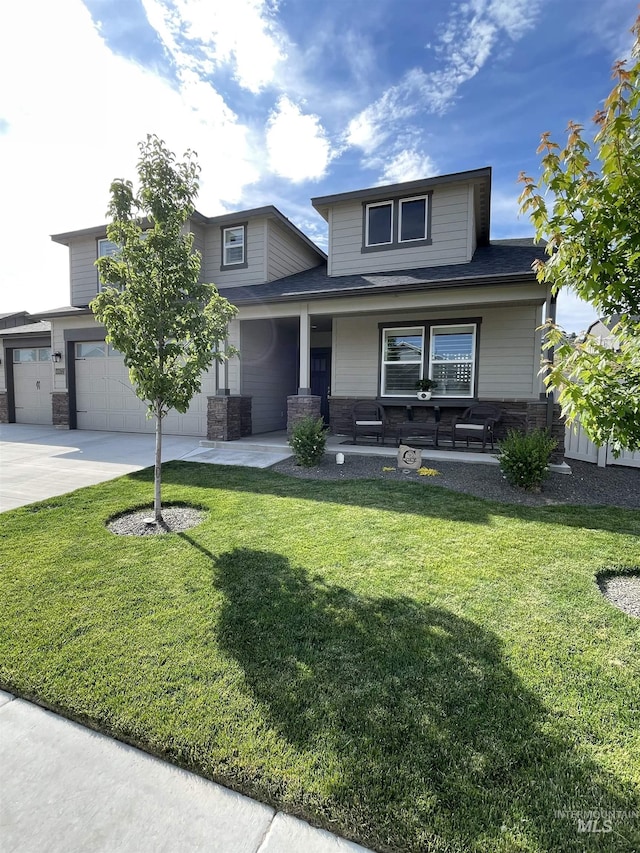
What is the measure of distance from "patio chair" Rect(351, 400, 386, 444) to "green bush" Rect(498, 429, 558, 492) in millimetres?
3433

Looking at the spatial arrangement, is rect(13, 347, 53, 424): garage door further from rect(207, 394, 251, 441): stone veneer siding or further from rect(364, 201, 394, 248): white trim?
rect(364, 201, 394, 248): white trim

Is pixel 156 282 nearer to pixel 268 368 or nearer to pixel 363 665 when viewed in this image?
pixel 363 665

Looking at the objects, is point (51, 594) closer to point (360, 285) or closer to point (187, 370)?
point (187, 370)

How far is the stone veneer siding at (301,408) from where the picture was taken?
8.62 metres

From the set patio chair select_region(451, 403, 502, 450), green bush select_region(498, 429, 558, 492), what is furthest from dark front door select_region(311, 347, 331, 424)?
green bush select_region(498, 429, 558, 492)

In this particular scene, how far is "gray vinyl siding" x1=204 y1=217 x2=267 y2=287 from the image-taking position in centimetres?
1091

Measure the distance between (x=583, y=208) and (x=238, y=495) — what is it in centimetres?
483

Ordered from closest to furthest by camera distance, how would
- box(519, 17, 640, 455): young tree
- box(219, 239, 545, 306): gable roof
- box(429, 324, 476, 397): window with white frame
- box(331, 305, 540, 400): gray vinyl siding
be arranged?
1. box(519, 17, 640, 455): young tree
2. box(219, 239, 545, 306): gable roof
3. box(331, 305, 540, 400): gray vinyl siding
4. box(429, 324, 476, 397): window with white frame

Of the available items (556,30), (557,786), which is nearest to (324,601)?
(557,786)

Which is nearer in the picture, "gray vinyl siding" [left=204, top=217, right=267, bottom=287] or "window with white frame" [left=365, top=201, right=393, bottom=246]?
"window with white frame" [left=365, top=201, right=393, bottom=246]

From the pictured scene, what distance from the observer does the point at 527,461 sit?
5758 millimetres

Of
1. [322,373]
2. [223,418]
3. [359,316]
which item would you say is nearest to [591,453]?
[359,316]

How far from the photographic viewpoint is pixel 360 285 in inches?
341

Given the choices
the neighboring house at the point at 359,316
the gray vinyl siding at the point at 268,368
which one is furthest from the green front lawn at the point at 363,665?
the gray vinyl siding at the point at 268,368
